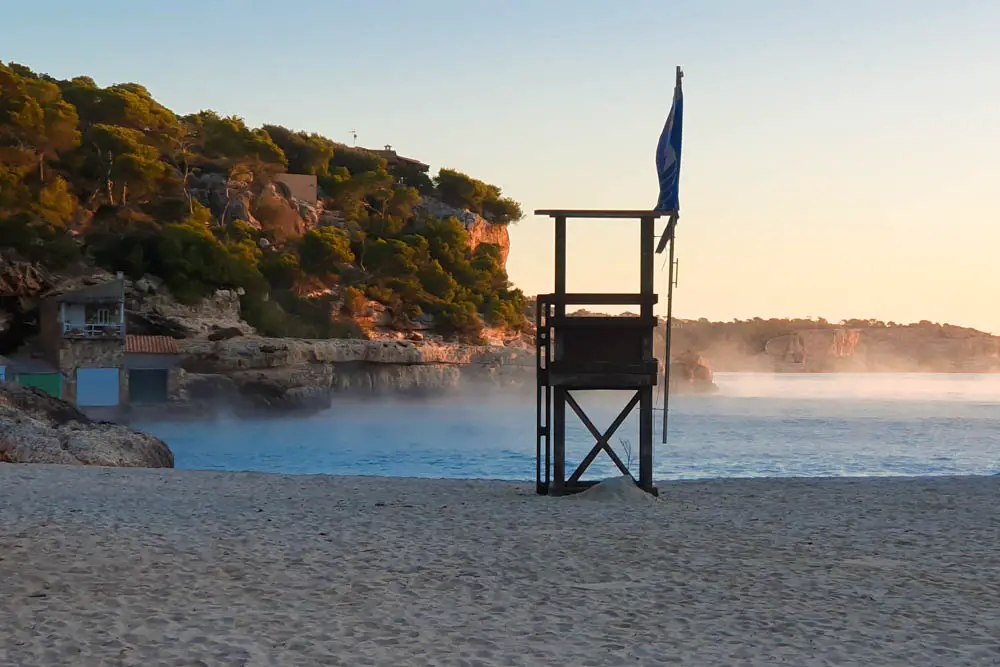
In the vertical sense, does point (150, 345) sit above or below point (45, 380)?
above

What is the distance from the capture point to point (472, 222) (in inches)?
3499

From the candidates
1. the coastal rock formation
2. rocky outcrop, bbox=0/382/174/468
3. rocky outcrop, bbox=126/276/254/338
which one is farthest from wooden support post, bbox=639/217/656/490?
the coastal rock formation

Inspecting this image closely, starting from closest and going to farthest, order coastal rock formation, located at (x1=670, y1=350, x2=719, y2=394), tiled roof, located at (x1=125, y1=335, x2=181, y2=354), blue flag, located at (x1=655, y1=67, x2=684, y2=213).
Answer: blue flag, located at (x1=655, y1=67, x2=684, y2=213), tiled roof, located at (x1=125, y1=335, x2=181, y2=354), coastal rock formation, located at (x1=670, y1=350, x2=719, y2=394)

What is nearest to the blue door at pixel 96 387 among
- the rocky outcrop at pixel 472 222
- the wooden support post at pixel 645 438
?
the wooden support post at pixel 645 438

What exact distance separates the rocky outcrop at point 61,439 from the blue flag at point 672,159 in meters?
11.6

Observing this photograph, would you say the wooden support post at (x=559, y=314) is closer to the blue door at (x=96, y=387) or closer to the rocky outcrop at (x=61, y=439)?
the rocky outcrop at (x=61, y=439)

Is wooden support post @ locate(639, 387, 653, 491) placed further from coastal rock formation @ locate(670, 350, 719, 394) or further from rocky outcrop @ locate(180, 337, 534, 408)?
coastal rock formation @ locate(670, 350, 719, 394)

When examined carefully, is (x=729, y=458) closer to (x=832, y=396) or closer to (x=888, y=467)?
(x=888, y=467)

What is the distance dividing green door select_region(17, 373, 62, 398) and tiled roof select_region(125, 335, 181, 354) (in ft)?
11.2

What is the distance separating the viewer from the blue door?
140 ft

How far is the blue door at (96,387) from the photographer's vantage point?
140ft

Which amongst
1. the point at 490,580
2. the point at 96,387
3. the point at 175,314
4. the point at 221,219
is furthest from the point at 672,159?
the point at 221,219

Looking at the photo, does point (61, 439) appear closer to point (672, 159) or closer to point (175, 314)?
point (672, 159)

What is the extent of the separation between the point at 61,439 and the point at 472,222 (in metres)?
70.4
